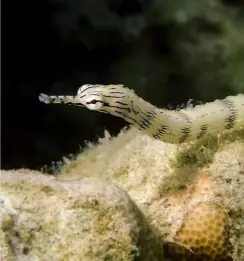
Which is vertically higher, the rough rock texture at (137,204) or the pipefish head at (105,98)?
the pipefish head at (105,98)

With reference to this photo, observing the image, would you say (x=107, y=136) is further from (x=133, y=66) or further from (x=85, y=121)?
(x=133, y=66)

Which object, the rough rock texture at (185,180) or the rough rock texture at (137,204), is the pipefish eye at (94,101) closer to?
the rough rock texture at (137,204)

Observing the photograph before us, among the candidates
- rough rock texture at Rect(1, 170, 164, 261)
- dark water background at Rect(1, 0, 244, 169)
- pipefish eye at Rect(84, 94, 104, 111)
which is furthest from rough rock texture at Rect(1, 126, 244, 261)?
dark water background at Rect(1, 0, 244, 169)

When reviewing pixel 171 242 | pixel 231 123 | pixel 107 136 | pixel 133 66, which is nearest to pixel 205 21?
pixel 133 66

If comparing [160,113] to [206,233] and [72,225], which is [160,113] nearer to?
[206,233]

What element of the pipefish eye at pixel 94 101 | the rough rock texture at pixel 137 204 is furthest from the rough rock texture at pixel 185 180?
the pipefish eye at pixel 94 101

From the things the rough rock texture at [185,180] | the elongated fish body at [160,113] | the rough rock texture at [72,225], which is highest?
the elongated fish body at [160,113]
